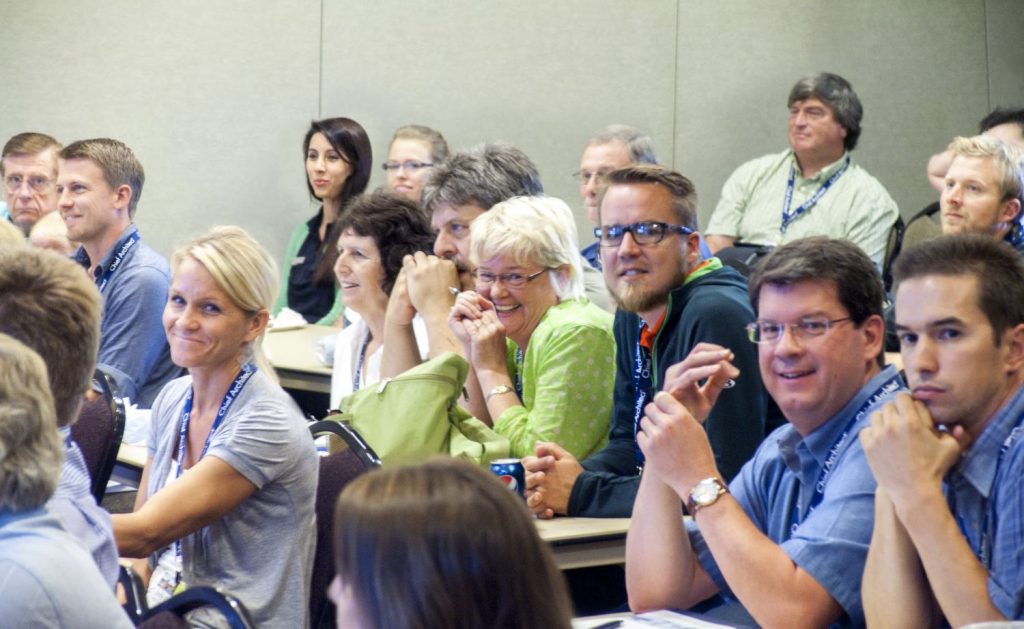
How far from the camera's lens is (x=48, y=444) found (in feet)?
5.24

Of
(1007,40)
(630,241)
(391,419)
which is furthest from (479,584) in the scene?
(1007,40)

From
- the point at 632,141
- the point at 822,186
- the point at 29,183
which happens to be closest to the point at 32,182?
the point at 29,183

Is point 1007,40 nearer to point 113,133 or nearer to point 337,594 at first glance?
point 113,133

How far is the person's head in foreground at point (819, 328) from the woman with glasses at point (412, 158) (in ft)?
13.0

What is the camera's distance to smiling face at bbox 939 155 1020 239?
4730 mm

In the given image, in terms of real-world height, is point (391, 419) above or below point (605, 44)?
below

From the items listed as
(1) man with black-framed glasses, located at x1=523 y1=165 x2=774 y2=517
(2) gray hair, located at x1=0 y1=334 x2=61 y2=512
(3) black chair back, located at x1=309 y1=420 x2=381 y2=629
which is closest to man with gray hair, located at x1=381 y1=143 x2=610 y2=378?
(1) man with black-framed glasses, located at x1=523 y1=165 x2=774 y2=517

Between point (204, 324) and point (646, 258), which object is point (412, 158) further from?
point (204, 324)

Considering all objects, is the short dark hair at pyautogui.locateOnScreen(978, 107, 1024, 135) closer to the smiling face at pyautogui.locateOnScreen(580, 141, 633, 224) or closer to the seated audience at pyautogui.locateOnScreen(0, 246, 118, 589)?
the smiling face at pyautogui.locateOnScreen(580, 141, 633, 224)

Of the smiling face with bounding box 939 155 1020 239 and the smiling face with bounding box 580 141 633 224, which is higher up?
the smiling face with bounding box 580 141 633 224

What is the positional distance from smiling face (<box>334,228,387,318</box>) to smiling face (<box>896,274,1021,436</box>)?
6.79 ft

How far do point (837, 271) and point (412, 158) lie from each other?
412cm

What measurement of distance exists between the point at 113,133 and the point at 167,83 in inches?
14.5

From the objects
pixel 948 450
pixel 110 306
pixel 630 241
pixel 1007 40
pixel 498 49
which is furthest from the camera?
pixel 1007 40
